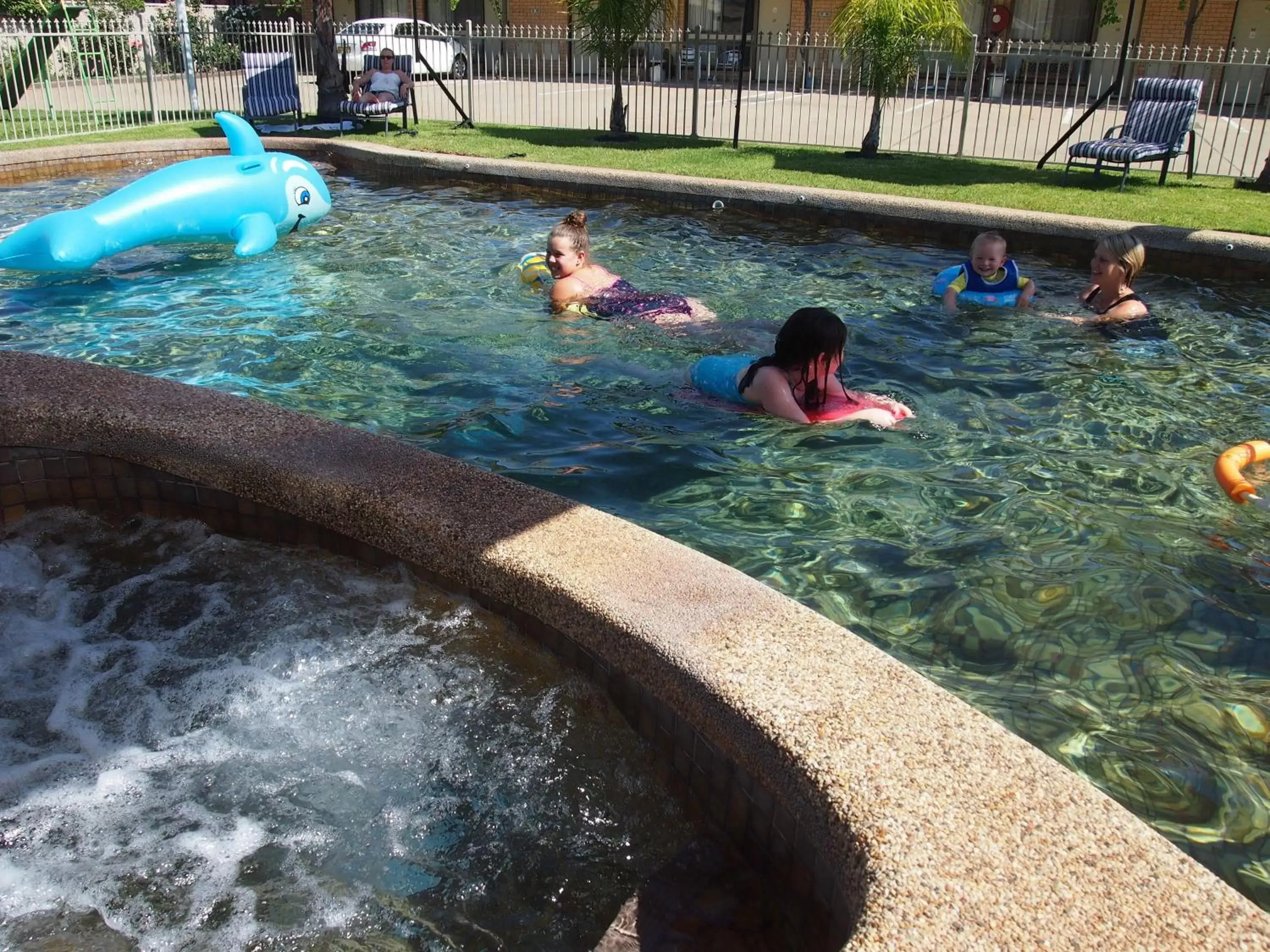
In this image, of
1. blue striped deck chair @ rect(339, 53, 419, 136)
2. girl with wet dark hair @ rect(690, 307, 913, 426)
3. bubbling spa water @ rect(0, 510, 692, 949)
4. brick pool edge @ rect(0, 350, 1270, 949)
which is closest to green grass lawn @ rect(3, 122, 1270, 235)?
blue striped deck chair @ rect(339, 53, 419, 136)

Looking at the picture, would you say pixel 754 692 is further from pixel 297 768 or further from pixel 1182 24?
pixel 1182 24

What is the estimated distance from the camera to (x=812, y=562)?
12.9 feet

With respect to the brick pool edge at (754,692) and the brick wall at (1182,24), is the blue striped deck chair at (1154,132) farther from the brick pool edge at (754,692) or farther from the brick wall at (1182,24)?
the brick wall at (1182,24)

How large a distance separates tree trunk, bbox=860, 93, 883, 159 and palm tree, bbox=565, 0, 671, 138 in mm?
3835

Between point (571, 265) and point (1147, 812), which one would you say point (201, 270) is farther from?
point (1147, 812)

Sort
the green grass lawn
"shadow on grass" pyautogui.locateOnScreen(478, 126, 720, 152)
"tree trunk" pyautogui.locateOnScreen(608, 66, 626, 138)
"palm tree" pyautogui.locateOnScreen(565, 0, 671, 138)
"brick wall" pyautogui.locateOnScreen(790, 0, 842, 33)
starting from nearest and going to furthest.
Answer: the green grass lawn, "shadow on grass" pyautogui.locateOnScreen(478, 126, 720, 152), "palm tree" pyautogui.locateOnScreen(565, 0, 671, 138), "tree trunk" pyautogui.locateOnScreen(608, 66, 626, 138), "brick wall" pyautogui.locateOnScreen(790, 0, 842, 33)

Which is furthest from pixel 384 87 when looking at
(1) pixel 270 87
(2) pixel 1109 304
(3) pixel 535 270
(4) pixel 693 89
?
(2) pixel 1109 304

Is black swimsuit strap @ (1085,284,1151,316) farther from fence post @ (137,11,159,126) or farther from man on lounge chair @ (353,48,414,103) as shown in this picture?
fence post @ (137,11,159,126)

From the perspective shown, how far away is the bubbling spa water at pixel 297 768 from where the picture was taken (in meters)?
2.47

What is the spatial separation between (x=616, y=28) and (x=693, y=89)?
28.1ft

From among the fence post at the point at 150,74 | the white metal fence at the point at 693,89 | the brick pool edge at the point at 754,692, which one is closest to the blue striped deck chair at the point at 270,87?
the white metal fence at the point at 693,89

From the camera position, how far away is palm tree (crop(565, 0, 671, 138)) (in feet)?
52.1

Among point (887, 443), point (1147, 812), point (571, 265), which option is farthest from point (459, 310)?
point (1147, 812)

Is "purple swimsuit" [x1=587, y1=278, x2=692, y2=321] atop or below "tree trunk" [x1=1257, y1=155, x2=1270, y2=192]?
below
